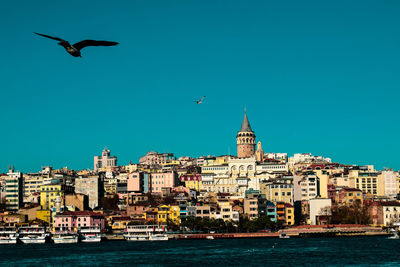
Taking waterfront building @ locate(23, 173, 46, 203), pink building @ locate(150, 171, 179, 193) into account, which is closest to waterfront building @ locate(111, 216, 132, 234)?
pink building @ locate(150, 171, 179, 193)

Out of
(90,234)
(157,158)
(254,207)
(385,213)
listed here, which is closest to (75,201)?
(90,234)

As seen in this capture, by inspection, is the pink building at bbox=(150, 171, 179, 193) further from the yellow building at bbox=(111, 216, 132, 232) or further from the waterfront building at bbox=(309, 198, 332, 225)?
the waterfront building at bbox=(309, 198, 332, 225)

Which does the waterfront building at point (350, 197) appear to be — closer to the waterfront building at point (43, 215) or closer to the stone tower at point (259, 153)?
the waterfront building at point (43, 215)

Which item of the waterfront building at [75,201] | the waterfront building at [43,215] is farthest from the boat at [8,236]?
the waterfront building at [75,201]

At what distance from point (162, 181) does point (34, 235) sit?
108 ft

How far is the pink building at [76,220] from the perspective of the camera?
250ft

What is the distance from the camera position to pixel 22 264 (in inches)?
1758

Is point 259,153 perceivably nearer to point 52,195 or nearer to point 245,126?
point 245,126

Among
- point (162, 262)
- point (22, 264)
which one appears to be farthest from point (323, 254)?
point (22, 264)

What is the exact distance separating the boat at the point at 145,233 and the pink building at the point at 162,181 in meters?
28.4

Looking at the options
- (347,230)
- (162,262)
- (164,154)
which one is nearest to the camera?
(162,262)

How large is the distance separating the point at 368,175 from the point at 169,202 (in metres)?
29.5

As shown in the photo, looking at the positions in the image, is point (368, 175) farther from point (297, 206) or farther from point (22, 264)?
point (22, 264)

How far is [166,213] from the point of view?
3105 inches
